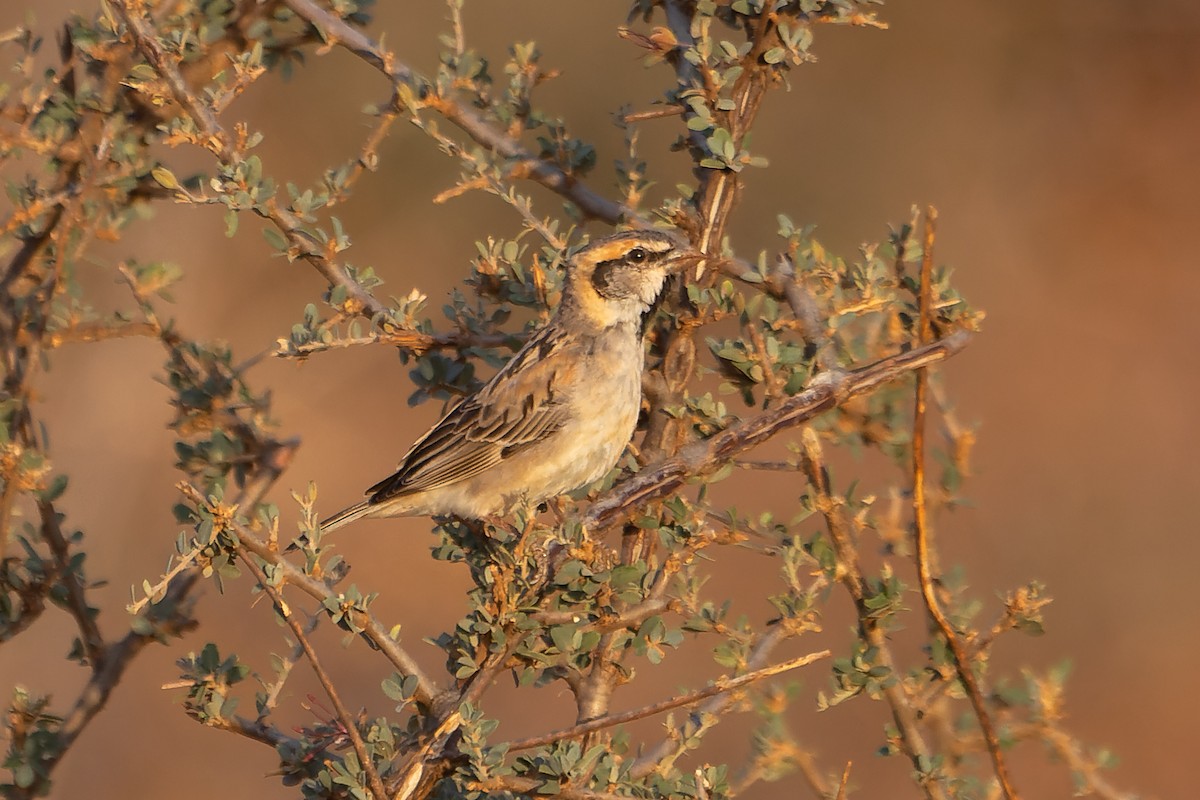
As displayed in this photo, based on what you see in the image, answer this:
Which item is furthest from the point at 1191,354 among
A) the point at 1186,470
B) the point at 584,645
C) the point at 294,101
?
the point at 584,645

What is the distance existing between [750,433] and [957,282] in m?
11.2

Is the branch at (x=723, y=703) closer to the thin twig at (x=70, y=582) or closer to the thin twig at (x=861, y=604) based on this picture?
the thin twig at (x=861, y=604)

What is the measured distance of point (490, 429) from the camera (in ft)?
17.5

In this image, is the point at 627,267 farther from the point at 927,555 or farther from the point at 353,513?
the point at 927,555

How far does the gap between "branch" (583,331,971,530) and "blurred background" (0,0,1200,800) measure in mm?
6314

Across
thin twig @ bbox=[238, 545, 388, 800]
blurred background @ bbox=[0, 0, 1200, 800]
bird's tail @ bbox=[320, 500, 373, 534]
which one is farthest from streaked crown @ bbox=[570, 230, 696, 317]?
blurred background @ bbox=[0, 0, 1200, 800]

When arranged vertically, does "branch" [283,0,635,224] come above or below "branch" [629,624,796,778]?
above

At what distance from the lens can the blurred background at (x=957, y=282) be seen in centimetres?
991

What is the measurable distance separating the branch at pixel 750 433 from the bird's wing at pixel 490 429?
191 centimetres

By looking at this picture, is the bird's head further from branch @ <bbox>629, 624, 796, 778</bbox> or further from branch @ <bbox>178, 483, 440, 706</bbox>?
branch @ <bbox>178, 483, 440, 706</bbox>

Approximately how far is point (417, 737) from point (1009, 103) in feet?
46.6

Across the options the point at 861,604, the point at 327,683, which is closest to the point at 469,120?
the point at 861,604

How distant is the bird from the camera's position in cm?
465

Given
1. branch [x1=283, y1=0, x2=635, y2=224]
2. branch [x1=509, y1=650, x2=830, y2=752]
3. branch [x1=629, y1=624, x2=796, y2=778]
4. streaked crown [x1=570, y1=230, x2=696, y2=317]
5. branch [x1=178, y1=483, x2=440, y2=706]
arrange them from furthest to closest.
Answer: streaked crown [x1=570, y1=230, x2=696, y2=317] < branch [x1=283, y1=0, x2=635, y2=224] < branch [x1=629, y1=624, x2=796, y2=778] < branch [x1=178, y1=483, x2=440, y2=706] < branch [x1=509, y1=650, x2=830, y2=752]
